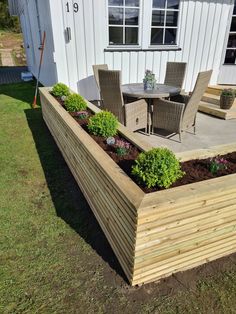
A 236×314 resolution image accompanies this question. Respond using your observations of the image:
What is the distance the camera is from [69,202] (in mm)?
2707

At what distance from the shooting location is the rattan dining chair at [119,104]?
376 cm

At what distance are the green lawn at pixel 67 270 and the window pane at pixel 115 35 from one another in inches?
147

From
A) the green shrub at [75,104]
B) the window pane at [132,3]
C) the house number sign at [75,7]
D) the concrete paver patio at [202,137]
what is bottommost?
the concrete paver patio at [202,137]

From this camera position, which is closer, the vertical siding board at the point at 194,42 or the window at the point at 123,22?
the window at the point at 123,22

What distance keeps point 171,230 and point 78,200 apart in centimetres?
135

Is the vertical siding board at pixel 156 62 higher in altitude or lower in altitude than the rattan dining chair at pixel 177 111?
higher

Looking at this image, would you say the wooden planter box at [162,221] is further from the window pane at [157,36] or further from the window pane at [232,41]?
the window pane at [232,41]

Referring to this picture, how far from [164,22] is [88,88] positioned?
2313mm

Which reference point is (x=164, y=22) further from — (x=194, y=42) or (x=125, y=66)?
(x=125, y=66)

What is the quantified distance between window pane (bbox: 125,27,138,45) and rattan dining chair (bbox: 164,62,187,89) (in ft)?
3.51

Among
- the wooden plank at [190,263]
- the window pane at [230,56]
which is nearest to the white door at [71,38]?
the window pane at [230,56]

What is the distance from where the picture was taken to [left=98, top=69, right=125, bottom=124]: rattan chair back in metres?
3.74

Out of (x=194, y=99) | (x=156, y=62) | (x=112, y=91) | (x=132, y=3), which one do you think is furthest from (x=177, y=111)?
(x=132, y=3)

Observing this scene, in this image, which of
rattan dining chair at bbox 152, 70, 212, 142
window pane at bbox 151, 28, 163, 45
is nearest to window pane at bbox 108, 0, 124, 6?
window pane at bbox 151, 28, 163, 45
